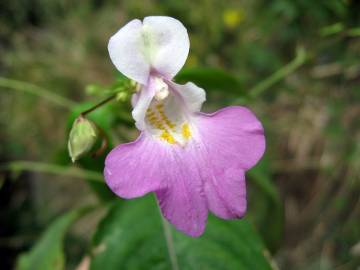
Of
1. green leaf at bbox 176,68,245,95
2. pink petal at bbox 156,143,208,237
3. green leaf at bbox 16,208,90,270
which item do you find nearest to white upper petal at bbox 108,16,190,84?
pink petal at bbox 156,143,208,237

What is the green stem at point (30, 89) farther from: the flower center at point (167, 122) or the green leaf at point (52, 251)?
the flower center at point (167, 122)

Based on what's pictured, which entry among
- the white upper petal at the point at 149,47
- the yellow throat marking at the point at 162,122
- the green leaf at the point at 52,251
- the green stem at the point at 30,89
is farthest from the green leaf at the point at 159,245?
the green stem at the point at 30,89

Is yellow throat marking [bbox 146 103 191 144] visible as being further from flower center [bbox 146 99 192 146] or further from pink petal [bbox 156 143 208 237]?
pink petal [bbox 156 143 208 237]

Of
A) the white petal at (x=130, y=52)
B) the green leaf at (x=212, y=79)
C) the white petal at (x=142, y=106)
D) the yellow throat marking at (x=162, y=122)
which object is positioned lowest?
the green leaf at (x=212, y=79)

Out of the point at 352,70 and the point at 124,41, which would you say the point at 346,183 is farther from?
the point at 124,41

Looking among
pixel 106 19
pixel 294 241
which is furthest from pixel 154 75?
pixel 106 19

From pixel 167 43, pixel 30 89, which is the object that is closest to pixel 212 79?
pixel 167 43

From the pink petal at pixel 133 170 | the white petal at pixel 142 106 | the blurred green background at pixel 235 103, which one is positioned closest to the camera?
the pink petal at pixel 133 170
